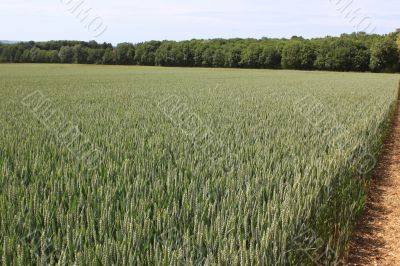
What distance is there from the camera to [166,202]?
337 cm

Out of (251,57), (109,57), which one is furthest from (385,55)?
(109,57)

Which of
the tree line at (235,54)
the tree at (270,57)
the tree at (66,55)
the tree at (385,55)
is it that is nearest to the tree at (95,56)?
the tree line at (235,54)

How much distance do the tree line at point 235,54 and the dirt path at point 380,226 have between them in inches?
2207

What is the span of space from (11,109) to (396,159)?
28.8 ft

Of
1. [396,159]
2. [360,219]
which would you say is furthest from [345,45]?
[360,219]

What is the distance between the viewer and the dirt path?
4.10 m

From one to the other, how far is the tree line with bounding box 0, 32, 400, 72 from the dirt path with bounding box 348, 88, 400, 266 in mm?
56057

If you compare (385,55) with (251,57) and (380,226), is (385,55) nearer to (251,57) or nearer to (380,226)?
(251,57)

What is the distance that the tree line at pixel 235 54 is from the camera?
6124cm

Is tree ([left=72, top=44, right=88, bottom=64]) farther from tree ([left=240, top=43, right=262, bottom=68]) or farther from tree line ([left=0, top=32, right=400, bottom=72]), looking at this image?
tree ([left=240, top=43, right=262, bottom=68])

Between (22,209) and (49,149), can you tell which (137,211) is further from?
(49,149)

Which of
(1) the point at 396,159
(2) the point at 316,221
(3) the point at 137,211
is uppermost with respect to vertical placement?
(3) the point at 137,211

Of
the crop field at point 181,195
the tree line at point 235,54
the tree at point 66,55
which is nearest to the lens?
the crop field at point 181,195

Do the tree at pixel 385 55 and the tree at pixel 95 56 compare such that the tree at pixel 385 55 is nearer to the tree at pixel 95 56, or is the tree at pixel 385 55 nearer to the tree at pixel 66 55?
the tree at pixel 95 56
